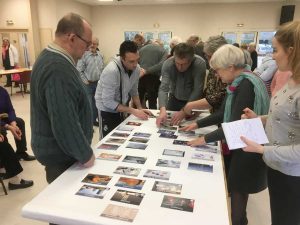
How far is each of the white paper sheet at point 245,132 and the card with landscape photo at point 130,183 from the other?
470 mm

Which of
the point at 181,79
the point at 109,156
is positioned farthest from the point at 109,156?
the point at 181,79

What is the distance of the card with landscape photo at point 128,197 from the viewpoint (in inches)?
43.0

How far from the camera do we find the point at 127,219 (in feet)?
3.23

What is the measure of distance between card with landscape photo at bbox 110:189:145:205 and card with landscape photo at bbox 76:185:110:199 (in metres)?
0.06

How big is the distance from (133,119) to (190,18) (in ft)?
28.2

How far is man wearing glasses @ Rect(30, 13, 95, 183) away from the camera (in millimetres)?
1197

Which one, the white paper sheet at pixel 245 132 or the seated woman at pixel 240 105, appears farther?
the seated woman at pixel 240 105

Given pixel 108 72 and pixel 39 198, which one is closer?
pixel 39 198

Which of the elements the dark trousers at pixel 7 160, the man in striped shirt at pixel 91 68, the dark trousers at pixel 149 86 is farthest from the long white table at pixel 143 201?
the man in striped shirt at pixel 91 68

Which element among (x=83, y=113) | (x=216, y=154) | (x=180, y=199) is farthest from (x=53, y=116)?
(x=216, y=154)

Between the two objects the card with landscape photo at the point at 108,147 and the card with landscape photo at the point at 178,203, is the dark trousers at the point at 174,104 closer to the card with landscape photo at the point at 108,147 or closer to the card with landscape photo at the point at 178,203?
the card with landscape photo at the point at 108,147

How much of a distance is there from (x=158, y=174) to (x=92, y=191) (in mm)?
340

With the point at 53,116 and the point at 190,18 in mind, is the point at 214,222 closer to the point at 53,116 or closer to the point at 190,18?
the point at 53,116

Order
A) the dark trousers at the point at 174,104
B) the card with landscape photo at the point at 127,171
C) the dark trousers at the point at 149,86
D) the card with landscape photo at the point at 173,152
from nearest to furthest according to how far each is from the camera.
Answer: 1. the card with landscape photo at the point at 127,171
2. the card with landscape photo at the point at 173,152
3. the dark trousers at the point at 174,104
4. the dark trousers at the point at 149,86
